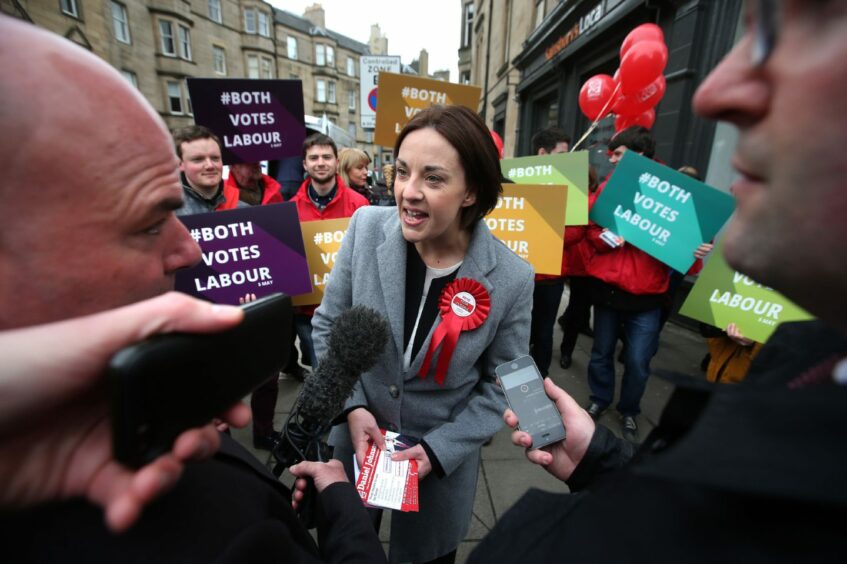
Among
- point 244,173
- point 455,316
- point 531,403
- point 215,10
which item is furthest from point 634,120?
point 215,10

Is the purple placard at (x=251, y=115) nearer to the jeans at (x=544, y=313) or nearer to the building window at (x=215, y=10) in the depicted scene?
the jeans at (x=544, y=313)

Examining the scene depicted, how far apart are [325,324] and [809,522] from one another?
1.62m

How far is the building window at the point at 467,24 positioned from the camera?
2585 centimetres

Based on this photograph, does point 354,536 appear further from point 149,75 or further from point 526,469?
point 149,75

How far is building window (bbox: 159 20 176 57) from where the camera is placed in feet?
78.0

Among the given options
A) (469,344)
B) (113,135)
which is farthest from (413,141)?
(113,135)

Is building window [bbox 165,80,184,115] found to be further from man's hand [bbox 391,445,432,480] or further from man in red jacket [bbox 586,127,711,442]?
man's hand [bbox 391,445,432,480]

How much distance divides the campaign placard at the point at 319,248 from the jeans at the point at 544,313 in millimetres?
1837

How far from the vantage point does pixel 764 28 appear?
0.49 meters

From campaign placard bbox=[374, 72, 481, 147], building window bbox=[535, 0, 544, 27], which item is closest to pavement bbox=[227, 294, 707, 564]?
campaign placard bbox=[374, 72, 481, 147]

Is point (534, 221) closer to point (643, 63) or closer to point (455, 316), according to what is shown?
point (455, 316)

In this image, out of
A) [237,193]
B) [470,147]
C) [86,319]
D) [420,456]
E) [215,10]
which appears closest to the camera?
[86,319]

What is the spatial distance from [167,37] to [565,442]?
32022 mm

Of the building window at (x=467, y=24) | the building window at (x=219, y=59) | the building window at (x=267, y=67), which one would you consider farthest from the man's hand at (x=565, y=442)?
the building window at (x=267, y=67)
